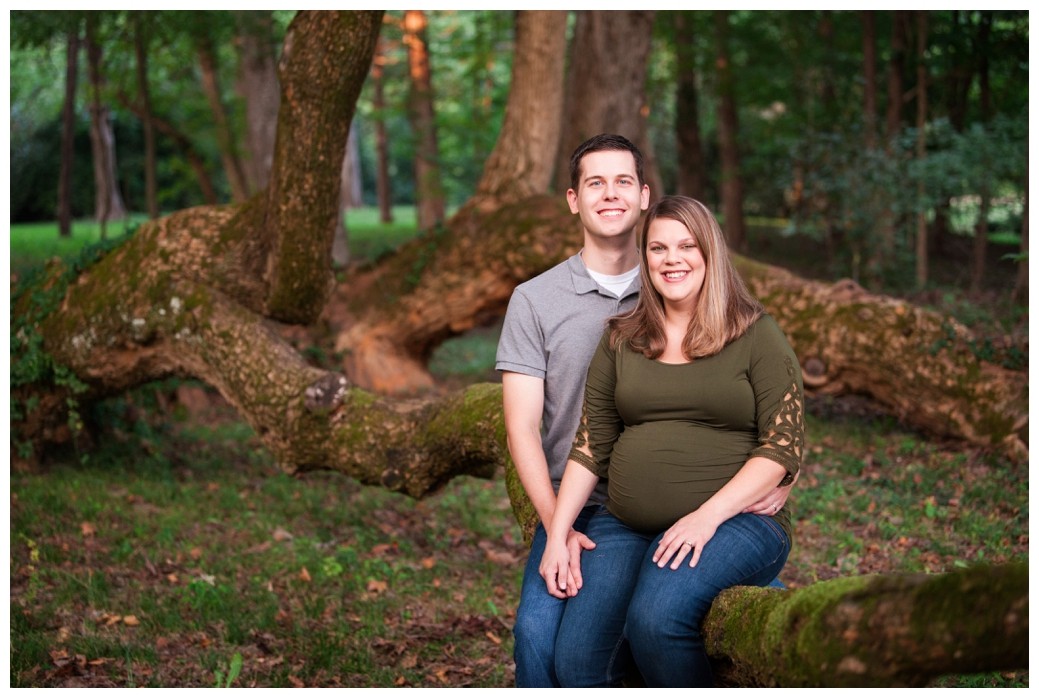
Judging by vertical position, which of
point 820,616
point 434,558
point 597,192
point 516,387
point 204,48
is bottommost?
point 434,558

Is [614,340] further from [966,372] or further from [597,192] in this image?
[966,372]

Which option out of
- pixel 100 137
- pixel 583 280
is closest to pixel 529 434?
pixel 583 280

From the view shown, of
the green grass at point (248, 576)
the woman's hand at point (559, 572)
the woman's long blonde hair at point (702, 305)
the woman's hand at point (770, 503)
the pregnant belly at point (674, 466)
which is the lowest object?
the green grass at point (248, 576)

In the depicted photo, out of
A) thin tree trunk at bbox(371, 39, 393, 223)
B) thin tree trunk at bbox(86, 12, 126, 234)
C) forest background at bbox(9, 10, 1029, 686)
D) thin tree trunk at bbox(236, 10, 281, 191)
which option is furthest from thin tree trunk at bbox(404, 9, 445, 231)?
thin tree trunk at bbox(86, 12, 126, 234)

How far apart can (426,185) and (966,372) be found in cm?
1123

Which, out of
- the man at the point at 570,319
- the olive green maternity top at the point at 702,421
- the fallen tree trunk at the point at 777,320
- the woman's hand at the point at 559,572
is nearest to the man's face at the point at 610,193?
the man at the point at 570,319

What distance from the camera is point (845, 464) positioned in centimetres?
742

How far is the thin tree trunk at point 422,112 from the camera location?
55.6 feet

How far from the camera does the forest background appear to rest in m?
4.89

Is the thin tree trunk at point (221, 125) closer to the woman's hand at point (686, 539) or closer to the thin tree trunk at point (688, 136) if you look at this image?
the thin tree trunk at point (688, 136)

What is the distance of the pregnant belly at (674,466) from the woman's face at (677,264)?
41 centimetres

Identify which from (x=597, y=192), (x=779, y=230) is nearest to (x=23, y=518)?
(x=597, y=192)

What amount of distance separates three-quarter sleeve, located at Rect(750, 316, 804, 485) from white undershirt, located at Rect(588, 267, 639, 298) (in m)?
0.64

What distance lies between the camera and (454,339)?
14.2m
